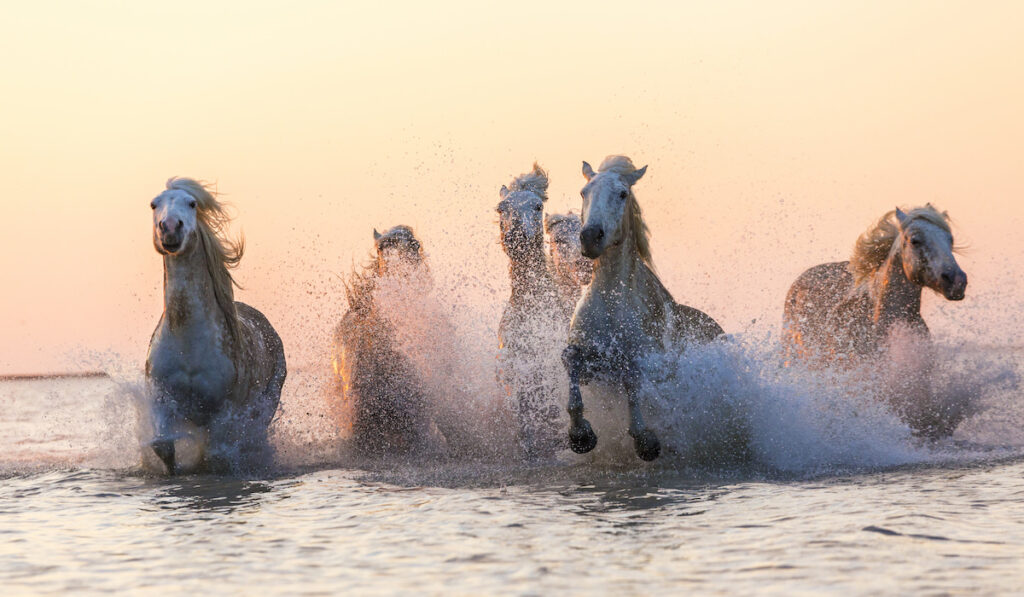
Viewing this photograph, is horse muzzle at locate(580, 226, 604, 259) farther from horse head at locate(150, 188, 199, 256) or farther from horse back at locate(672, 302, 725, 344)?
horse head at locate(150, 188, 199, 256)

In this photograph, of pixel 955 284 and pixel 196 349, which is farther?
pixel 955 284

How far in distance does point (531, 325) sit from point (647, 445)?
184 centimetres

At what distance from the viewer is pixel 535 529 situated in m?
4.86

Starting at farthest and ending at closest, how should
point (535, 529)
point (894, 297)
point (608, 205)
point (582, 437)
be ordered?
point (894, 297), point (608, 205), point (582, 437), point (535, 529)

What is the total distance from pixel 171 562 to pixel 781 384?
4.62m

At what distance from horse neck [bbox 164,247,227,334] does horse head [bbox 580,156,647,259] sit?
2.87 metres

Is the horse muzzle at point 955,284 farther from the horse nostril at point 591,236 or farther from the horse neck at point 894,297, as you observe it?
the horse nostril at point 591,236

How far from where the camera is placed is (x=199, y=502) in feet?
20.0

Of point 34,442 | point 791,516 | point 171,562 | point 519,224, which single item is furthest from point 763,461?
point 34,442

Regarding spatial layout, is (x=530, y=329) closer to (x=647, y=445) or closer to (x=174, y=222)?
(x=647, y=445)

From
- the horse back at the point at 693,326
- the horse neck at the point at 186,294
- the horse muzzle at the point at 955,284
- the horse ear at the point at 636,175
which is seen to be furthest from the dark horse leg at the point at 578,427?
the horse muzzle at the point at 955,284

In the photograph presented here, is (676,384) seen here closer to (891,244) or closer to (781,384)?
(781,384)

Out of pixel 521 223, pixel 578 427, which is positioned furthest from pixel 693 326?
pixel 521 223

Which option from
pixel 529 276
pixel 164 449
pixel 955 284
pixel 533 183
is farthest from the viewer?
pixel 533 183
